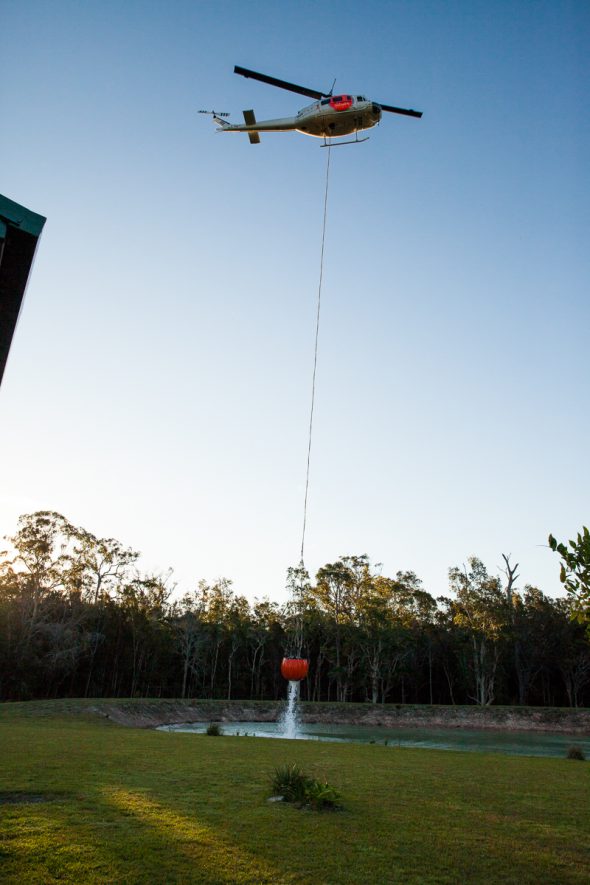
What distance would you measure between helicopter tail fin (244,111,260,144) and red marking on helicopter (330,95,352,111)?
2.02m

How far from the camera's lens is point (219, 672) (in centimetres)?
6231

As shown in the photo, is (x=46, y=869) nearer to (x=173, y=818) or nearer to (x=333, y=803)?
(x=173, y=818)

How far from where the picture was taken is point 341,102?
1345cm

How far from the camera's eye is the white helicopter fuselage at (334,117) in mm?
13406

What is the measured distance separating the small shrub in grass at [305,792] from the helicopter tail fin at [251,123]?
46.5ft

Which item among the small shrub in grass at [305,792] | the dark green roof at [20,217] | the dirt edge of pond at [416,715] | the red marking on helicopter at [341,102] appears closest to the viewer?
the dark green roof at [20,217]

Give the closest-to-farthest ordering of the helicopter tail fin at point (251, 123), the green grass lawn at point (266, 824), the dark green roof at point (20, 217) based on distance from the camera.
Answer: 1. the dark green roof at point (20, 217)
2. the green grass lawn at point (266, 824)
3. the helicopter tail fin at point (251, 123)

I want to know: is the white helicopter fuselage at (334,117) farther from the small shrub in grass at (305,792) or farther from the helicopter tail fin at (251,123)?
the small shrub in grass at (305,792)

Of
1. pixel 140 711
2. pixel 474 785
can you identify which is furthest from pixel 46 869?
pixel 140 711

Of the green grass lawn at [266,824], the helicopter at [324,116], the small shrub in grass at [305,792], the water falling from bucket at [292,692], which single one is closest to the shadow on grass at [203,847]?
the green grass lawn at [266,824]

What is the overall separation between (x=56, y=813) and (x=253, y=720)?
3887 cm

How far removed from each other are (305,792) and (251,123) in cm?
1484

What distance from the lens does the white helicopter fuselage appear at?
1341 cm

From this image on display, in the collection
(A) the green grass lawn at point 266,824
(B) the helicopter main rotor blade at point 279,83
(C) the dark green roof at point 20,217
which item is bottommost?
(A) the green grass lawn at point 266,824
